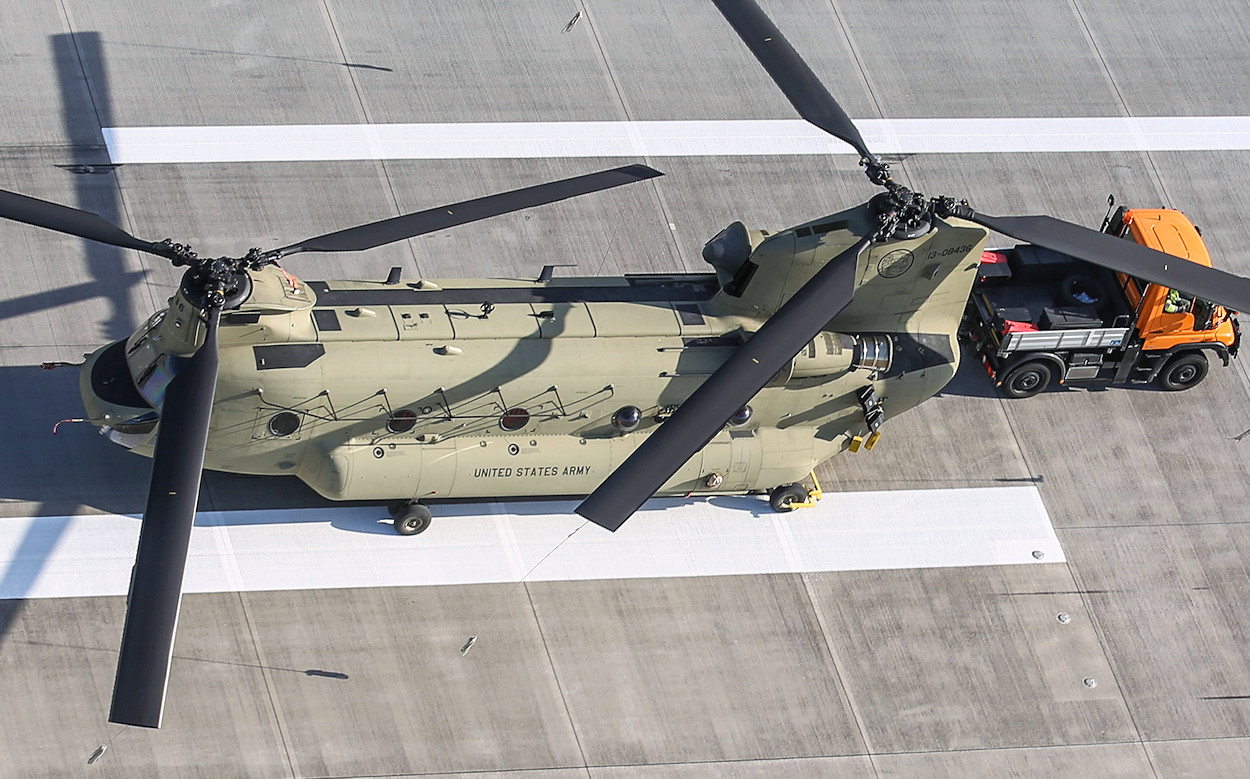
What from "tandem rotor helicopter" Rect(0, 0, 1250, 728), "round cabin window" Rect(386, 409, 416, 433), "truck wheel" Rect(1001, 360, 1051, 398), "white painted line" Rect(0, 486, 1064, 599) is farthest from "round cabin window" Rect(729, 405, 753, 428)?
"truck wheel" Rect(1001, 360, 1051, 398)

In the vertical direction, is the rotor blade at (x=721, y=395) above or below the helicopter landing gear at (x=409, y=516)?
above

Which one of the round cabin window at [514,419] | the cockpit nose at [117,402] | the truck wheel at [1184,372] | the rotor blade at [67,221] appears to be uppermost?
the rotor blade at [67,221]

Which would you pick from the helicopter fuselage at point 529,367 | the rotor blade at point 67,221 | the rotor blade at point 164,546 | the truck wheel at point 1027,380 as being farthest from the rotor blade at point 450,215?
the truck wheel at point 1027,380

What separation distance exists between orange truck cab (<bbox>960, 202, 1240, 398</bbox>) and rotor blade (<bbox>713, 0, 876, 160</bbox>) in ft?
16.4

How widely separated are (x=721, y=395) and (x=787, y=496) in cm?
554

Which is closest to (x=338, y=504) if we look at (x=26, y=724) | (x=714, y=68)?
(x=26, y=724)

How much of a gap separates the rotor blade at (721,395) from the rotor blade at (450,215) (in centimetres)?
343

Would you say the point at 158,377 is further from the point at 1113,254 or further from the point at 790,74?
the point at 1113,254

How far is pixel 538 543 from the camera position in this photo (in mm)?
20359

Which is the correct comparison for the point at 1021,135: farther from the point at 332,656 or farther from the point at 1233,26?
the point at 332,656

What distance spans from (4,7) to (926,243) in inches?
679

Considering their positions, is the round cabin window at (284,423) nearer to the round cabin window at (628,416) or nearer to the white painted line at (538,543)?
the white painted line at (538,543)

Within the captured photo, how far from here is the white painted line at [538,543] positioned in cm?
1950

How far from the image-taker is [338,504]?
20375 millimetres
